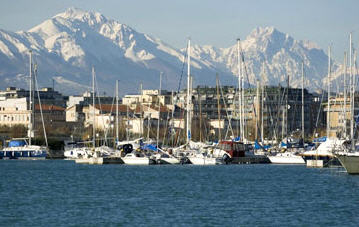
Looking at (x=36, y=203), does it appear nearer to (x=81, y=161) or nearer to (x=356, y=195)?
(x=356, y=195)

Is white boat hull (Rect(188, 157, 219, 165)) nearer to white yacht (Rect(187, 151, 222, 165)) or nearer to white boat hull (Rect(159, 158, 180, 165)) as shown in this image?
white yacht (Rect(187, 151, 222, 165))

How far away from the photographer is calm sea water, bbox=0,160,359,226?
50625mm

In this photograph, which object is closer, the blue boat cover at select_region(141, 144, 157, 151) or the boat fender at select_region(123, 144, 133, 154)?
the blue boat cover at select_region(141, 144, 157, 151)

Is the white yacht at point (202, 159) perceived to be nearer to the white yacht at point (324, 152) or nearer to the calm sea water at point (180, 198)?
the white yacht at point (324, 152)

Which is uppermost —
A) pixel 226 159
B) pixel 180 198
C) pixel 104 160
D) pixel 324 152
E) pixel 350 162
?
pixel 324 152

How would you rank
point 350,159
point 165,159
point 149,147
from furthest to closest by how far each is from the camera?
point 149,147, point 165,159, point 350,159

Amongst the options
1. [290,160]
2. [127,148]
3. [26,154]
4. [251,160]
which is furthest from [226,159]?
[26,154]

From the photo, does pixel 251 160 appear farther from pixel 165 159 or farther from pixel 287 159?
pixel 165 159

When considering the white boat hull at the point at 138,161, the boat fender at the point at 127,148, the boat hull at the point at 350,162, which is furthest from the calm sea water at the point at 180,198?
the boat fender at the point at 127,148

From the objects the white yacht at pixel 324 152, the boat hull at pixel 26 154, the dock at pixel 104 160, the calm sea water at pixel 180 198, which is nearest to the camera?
the calm sea water at pixel 180 198

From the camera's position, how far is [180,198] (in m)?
62.0

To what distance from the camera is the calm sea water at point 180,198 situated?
1993 inches

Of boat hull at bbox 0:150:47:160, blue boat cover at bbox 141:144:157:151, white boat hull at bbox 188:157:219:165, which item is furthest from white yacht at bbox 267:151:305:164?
boat hull at bbox 0:150:47:160

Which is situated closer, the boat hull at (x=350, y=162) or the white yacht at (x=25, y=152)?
the boat hull at (x=350, y=162)
